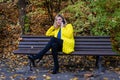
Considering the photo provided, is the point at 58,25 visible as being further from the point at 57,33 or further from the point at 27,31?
the point at 27,31

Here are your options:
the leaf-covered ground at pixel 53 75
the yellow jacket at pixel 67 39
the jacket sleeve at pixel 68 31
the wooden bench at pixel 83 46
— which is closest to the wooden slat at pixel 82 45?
the wooden bench at pixel 83 46

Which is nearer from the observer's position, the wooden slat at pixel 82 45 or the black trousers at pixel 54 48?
the black trousers at pixel 54 48

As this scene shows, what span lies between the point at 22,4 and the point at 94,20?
14.3ft

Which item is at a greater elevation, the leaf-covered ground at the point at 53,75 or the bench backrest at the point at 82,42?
the bench backrest at the point at 82,42

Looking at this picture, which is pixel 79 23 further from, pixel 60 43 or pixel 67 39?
pixel 60 43

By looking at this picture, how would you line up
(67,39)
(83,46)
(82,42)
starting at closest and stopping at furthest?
(67,39)
(83,46)
(82,42)

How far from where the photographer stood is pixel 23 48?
26.7 ft

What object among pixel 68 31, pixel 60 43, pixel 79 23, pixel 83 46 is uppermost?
pixel 79 23

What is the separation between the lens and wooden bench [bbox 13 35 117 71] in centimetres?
757

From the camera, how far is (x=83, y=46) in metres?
7.84

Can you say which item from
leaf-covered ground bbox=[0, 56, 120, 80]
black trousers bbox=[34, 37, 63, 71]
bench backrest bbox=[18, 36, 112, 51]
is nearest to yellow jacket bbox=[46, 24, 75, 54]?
black trousers bbox=[34, 37, 63, 71]

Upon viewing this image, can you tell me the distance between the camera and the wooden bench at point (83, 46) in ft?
24.8

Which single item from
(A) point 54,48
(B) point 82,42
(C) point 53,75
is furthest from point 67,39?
(C) point 53,75

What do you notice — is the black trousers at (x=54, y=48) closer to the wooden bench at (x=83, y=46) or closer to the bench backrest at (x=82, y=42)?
the wooden bench at (x=83, y=46)
